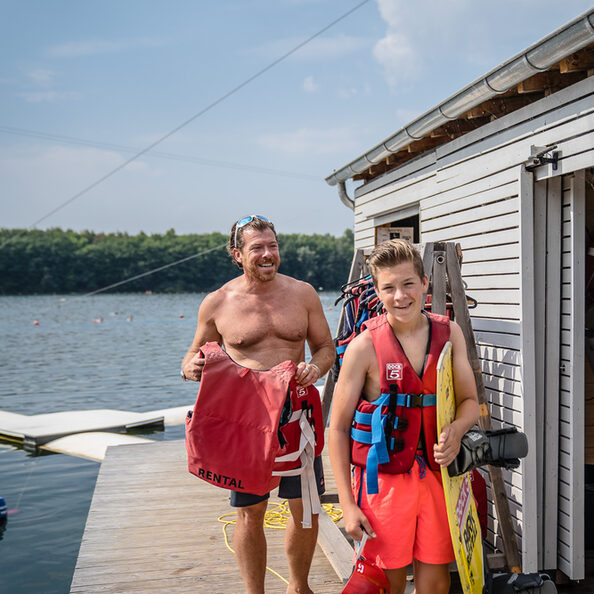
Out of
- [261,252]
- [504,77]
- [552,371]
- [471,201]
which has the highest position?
[504,77]

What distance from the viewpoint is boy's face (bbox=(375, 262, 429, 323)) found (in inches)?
97.6

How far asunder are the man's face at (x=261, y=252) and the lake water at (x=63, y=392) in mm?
4378

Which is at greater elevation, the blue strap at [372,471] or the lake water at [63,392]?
the blue strap at [372,471]

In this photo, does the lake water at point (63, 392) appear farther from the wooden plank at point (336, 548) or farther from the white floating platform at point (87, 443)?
the wooden plank at point (336, 548)

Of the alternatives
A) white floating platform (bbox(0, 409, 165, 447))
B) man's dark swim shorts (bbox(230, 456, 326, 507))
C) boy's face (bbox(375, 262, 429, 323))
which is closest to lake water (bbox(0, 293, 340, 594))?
white floating platform (bbox(0, 409, 165, 447))

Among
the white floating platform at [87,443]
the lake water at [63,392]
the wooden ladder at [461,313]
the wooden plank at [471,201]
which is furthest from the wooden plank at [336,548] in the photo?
the white floating platform at [87,443]

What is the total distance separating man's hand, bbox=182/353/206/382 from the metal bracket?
79.4 inches

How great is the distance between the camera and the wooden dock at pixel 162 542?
3775 mm

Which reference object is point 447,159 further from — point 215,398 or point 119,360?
point 119,360

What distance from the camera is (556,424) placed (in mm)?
3699

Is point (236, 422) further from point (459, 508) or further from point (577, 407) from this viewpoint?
point (577, 407)

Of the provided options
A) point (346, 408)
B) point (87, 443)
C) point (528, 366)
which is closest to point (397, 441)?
point (346, 408)

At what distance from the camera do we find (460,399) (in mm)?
2609

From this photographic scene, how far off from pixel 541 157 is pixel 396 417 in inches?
72.0
